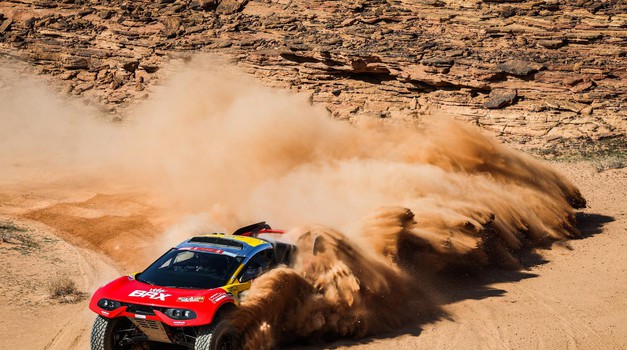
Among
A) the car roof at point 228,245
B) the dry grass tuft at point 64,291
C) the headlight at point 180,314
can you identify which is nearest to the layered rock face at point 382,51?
the dry grass tuft at point 64,291

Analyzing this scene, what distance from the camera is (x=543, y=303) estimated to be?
12742mm

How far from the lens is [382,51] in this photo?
31.4 m

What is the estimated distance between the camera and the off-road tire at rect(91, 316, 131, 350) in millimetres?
8414

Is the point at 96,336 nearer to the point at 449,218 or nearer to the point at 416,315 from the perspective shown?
the point at 416,315

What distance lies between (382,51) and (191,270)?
76.8 feet

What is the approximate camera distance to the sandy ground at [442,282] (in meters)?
10.5

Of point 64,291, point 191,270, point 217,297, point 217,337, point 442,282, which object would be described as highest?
point 217,297

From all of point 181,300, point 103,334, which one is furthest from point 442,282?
point 103,334

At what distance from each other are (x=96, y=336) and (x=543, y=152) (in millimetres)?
22445

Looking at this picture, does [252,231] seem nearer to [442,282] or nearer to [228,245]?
[228,245]

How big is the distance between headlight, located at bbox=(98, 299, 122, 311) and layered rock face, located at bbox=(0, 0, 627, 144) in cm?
2078

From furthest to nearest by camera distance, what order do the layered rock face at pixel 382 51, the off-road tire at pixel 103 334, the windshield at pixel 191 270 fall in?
the layered rock face at pixel 382 51 < the windshield at pixel 191 270 < the off-road tire at pixel 103 334

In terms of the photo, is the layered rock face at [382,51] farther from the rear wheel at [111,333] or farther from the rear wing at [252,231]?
the rear wheel at [111,333]

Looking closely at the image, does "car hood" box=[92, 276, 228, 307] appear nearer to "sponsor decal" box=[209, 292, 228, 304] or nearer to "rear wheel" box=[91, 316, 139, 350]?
"sponsor decal" box=[209, 292, 228, 304]
